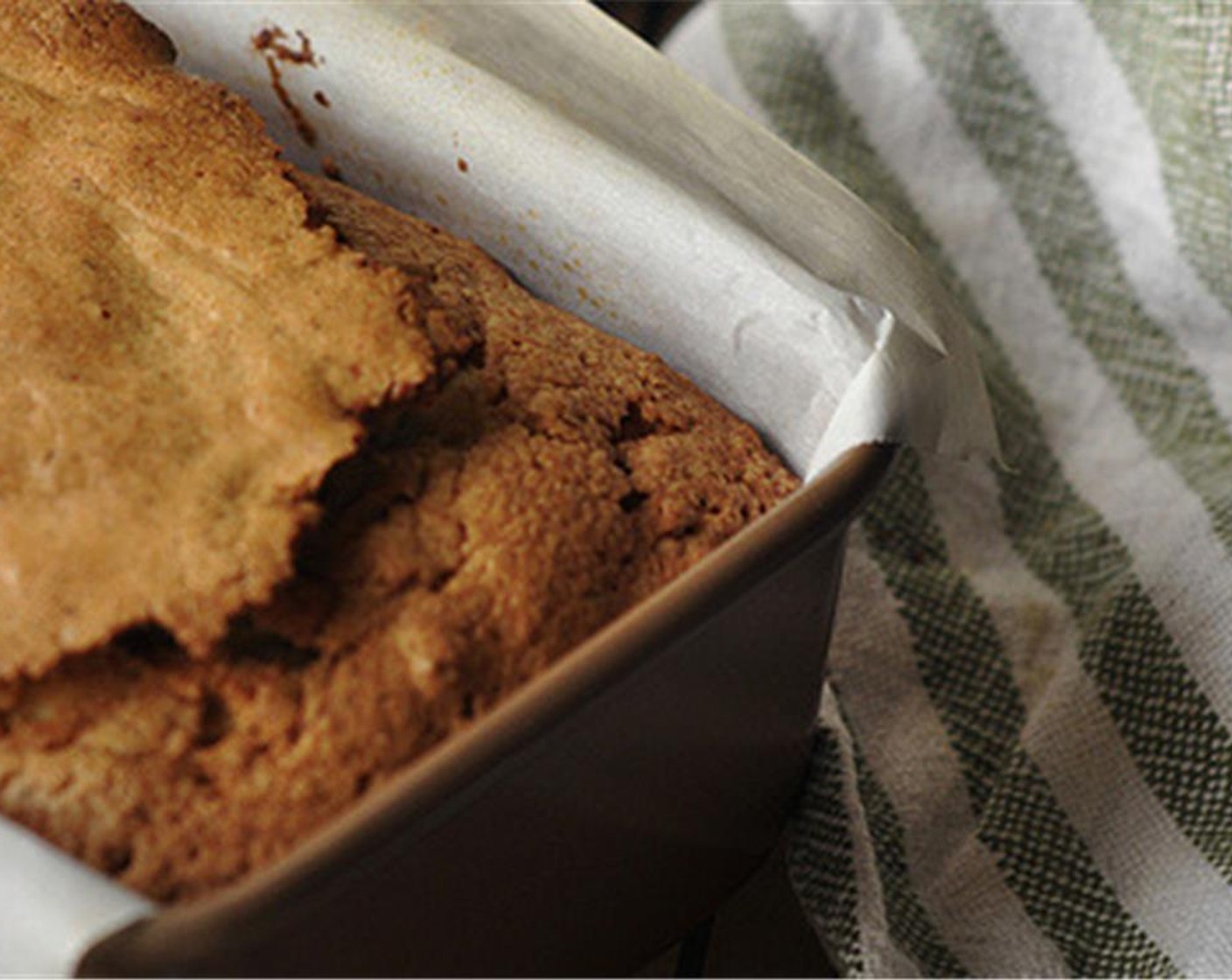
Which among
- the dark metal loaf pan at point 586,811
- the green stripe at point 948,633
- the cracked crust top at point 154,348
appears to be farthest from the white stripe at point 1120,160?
the cracked crust top at point 154,348

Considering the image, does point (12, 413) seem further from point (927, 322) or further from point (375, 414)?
point (927, 322)

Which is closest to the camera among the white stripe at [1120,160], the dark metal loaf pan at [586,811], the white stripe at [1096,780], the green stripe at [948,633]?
the dark metal loaf pan at [586,811]

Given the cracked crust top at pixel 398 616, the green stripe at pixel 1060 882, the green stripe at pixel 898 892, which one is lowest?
the green stripe at pixel 898 892

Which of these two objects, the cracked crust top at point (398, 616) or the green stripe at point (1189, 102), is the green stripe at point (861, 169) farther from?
the cracked crust top at point (398, 616)

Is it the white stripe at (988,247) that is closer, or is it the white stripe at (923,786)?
the white stripe at (923,786)

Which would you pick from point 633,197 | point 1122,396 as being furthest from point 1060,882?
point 633,197

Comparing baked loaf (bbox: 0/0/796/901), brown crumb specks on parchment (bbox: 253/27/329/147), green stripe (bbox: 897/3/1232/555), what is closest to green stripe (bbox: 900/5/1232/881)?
green stripe (bbox: 897/3/1232/555)

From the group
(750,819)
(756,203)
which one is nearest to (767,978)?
(750,819)

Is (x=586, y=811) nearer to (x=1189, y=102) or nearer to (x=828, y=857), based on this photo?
(x=828, y=857)
